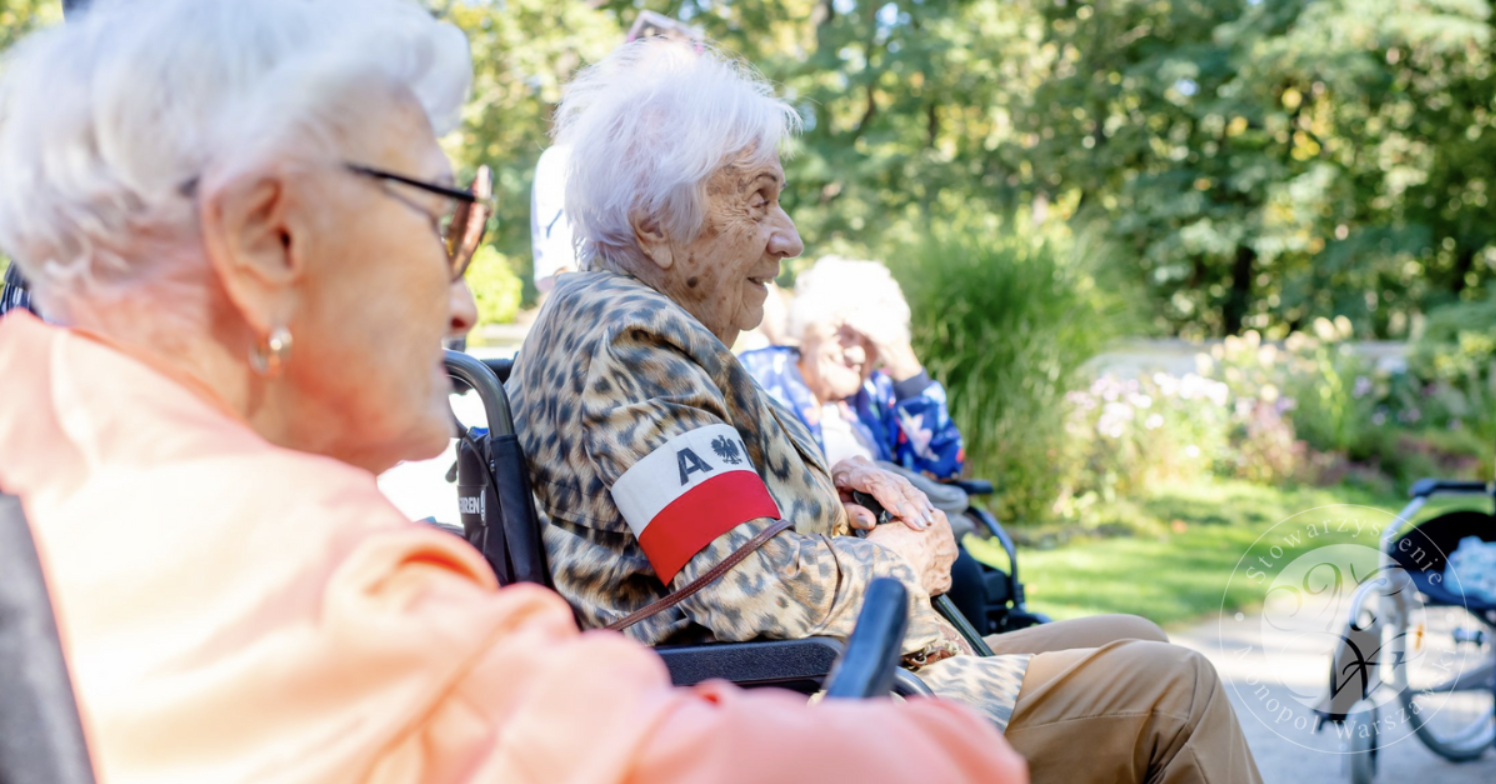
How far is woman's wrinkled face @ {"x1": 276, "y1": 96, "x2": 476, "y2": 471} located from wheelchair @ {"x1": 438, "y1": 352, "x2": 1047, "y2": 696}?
0.83 metres

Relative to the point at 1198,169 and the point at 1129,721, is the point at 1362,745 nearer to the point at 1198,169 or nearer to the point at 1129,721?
the point at 1129,721

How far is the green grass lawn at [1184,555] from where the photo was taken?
548cm

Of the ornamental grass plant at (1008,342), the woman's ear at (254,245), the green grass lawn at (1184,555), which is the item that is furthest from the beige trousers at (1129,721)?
the ornamental grass plant at (1008,342)

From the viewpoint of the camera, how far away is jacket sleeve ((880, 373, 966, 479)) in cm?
418

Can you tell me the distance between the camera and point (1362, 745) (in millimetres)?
3662

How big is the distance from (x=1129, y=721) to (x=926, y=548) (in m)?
0.46

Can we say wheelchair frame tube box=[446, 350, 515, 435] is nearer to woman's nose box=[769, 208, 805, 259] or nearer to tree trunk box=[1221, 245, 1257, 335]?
woman's nose box=[769, 208, 805, 259]

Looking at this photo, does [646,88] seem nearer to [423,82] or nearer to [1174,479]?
[423,82]

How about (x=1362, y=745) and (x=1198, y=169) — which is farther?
(x=1198, y=169)

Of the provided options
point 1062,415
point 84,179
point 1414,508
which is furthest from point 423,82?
point 1062,415

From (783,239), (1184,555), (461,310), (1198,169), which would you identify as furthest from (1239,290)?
(461,310)

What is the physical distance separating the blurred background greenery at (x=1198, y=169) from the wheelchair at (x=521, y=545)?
7.65 metres

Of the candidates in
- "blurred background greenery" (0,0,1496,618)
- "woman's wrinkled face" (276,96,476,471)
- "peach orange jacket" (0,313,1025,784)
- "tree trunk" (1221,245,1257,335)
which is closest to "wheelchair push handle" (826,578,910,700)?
"peach orange jacket" (0,313,1025,784)

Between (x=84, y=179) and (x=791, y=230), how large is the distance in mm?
1605
